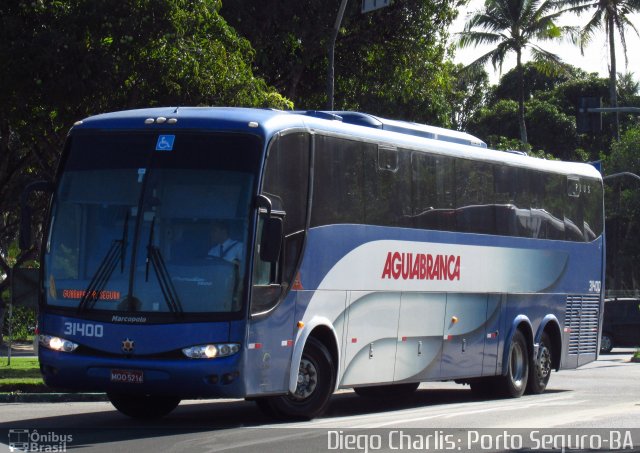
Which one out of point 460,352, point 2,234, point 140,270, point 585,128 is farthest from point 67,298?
point 2,234

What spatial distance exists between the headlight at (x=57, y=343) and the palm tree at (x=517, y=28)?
42.6 metres

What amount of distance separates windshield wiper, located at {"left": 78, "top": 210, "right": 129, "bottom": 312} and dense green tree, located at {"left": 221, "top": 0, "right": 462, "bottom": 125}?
67.0 ft

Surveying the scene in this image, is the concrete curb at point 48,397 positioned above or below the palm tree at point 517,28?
below

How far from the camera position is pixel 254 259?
13164 millimetres

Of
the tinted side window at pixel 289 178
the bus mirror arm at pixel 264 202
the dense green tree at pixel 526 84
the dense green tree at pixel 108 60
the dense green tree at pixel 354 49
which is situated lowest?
the bus mirror arm at pixel 264 202

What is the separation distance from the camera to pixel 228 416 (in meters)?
15.2

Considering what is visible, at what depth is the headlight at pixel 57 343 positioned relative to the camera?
13281 millimetres

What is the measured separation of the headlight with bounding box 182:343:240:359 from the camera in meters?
12.9

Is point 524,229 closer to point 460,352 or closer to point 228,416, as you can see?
point 460,352

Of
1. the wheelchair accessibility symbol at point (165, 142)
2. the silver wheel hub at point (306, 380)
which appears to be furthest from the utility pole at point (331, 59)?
the wheelchair accessibility symbol at point (165, 142)

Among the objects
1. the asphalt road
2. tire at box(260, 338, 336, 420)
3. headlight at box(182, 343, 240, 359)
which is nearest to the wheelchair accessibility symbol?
headlight at box(182, 343, 240, 359)

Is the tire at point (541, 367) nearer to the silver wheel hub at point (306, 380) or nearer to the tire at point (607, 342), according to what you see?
the silver wheel hub at point (306, 380)

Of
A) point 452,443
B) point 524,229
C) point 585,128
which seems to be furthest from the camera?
point 585,128

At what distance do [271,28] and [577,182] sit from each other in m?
14.5
